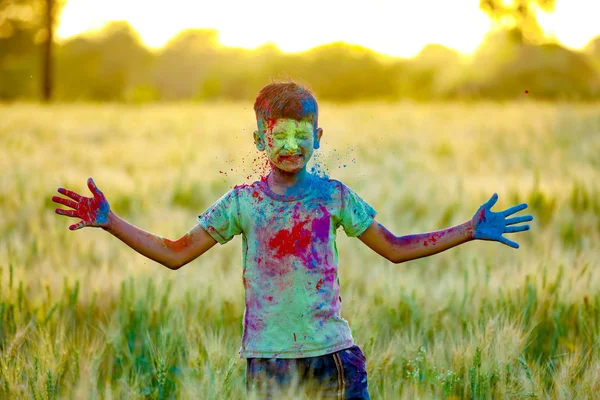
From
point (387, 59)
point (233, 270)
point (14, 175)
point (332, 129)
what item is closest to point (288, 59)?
point (387, 59)

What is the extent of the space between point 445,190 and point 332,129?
443cm

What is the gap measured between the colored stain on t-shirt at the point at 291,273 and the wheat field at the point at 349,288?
0.94ft

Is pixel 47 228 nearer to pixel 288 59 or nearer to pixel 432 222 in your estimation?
pixel 432 222

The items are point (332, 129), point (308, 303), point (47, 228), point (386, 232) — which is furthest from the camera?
point (332, 129)

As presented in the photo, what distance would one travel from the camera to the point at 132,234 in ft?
6.21

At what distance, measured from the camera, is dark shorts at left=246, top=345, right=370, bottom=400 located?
1.79 m

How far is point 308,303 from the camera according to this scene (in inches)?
71.4

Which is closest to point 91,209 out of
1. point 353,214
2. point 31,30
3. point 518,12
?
point 353,214

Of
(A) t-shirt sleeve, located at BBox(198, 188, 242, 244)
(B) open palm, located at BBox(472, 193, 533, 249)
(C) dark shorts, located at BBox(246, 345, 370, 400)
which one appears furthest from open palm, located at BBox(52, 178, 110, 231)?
(B) open palm, located at BBox(472, 193, 533, 249)

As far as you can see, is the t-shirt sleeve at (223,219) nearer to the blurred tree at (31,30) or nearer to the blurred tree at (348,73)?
the blurred tree at (31,30)

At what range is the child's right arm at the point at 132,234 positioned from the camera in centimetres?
185

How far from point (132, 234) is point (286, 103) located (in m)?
0.54

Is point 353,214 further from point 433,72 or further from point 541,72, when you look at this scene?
point 433,72

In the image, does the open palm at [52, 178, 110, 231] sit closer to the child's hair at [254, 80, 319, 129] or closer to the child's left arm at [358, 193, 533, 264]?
the child's hair at [254, 80, 319, 129]
